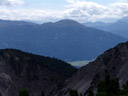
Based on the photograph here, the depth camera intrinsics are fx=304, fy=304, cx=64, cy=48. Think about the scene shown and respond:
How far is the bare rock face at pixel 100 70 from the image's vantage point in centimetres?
11638

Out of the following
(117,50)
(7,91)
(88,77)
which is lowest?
(7,91)

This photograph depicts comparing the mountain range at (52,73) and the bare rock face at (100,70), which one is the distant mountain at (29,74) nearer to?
the mountain range at (52,73)

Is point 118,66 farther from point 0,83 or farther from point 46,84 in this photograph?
point 0,83

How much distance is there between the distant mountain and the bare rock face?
9601mm

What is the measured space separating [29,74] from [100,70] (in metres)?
41.7

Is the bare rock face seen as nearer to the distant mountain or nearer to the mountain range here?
the mountain range

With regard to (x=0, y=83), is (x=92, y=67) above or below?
above

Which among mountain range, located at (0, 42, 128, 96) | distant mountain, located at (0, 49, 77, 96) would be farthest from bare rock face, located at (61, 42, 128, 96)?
distant mountain, located at (0, 49, 77, 96)

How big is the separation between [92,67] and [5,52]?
2072 inches

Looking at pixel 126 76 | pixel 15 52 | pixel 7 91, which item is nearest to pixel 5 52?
pixel 15 52

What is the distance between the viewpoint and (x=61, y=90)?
128500 millimetres

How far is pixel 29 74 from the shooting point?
15112cm

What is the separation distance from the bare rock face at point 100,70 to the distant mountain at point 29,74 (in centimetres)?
960

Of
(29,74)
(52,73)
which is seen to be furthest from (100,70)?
(29,74)
